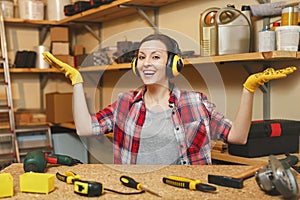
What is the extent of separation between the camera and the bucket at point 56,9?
3531mm

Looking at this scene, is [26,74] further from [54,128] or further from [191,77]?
[191,77]

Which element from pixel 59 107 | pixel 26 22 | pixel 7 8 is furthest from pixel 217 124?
pixel 7 8

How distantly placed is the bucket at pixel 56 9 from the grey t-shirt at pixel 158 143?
231 centimetres

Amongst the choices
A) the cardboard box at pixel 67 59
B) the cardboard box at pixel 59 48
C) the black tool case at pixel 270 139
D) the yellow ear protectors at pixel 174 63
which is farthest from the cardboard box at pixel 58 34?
the yellow ear protectors at pixel 174 63

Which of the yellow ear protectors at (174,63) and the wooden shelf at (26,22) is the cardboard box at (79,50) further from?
the yellow ear protectors at (174,63)

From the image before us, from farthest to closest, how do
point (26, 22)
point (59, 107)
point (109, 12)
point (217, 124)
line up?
point (26, 22) < point (59, 107) < point (109, 12) < point (217, 124)

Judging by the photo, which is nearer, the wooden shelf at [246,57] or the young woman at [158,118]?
the young woman at [158,118]

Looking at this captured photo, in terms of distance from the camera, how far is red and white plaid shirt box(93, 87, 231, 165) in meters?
1.51

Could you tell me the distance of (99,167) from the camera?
1.24m

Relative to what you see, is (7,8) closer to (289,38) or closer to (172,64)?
(172,64)

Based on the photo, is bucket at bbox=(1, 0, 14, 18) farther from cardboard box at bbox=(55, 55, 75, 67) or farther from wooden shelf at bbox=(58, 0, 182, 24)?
cardboard box at bbox=(55, 55, 75, 67)

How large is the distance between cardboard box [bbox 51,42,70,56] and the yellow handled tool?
2.64 meters

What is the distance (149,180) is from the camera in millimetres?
1083

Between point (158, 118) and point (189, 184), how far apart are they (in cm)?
61
